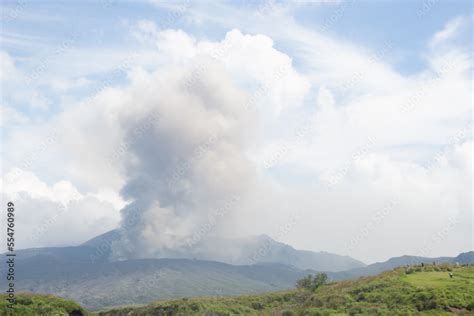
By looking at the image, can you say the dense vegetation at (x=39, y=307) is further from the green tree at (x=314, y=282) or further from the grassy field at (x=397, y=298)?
the green tree at (x=314, y=282)

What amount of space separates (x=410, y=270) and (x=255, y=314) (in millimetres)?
21827

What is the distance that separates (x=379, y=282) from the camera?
53.5 metres

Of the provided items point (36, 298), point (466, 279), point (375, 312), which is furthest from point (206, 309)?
point (466, 279)

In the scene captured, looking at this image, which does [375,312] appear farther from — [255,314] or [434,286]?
[255,314]

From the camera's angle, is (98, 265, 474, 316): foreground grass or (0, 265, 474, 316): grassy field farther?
(0, 265, 474, 316): grassy field

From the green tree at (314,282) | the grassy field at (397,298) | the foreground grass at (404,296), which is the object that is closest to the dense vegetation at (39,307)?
the grassy field at (397,298)

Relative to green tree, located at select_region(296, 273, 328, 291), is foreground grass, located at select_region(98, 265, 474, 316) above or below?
above

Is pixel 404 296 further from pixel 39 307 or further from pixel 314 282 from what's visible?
pixel 39 307

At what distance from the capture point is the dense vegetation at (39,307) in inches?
1698

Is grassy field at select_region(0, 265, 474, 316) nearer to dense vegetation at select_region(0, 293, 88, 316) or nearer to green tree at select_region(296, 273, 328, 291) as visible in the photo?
dense vegetation at select_region(0, 293, 88, 316)

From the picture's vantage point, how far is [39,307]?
4591cm

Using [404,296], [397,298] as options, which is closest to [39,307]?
[397,298]

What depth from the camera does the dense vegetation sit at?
141 ft

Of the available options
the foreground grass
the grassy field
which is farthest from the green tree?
the grassy field
